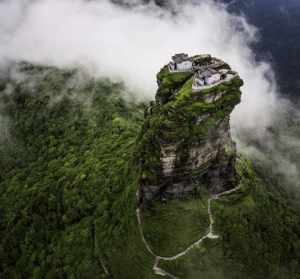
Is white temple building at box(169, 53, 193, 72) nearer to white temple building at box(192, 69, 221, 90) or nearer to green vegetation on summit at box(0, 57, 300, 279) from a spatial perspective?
green vegetation on summit at box(0, 57, 300, 279)

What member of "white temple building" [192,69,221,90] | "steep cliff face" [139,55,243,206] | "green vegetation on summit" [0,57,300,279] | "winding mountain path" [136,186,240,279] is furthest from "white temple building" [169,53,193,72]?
"winding mountain path" [136,186,240,279]

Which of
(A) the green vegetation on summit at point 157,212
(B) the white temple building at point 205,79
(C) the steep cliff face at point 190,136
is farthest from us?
(B) the white temple building at point 205,79

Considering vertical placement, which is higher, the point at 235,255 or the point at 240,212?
the point at 240,212

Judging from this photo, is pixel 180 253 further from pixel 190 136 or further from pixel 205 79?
pixel 205 79

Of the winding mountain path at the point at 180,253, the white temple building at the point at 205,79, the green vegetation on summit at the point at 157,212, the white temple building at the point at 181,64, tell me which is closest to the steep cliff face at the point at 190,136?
the white temple building at the point at 205,79

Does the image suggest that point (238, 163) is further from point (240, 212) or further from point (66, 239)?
point (66, 239)

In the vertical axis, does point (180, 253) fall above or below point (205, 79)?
below

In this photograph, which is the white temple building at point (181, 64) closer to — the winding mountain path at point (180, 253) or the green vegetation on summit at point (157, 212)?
the green vegetation on summit at point (157, 212)

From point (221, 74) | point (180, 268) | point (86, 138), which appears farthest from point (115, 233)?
point (86, 138)

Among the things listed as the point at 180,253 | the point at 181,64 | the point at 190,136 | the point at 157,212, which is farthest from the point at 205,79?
the point at 180,253
